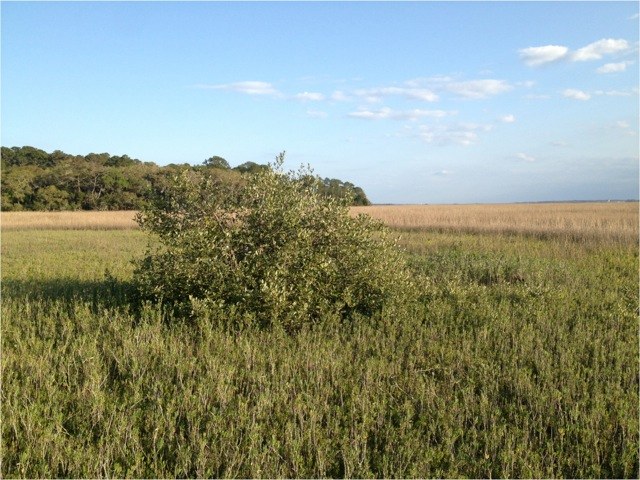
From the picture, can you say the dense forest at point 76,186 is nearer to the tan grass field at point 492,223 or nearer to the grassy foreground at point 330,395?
the tan grass field at point 492,223

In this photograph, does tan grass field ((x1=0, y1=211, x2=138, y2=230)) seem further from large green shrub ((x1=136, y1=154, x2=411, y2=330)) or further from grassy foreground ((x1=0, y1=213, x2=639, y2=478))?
grassy foreground ((x1=0, y1=213, x2=639, y2=478))

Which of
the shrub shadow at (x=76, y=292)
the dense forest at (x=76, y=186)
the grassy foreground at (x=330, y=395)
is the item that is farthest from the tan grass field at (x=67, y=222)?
the grassy foreground at (x=330, y=395)

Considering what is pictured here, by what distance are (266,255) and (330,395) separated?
3.42m

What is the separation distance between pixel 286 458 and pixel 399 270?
17.7ft

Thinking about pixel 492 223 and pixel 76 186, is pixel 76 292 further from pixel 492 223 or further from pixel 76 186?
pixel 76 186

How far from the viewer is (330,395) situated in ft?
17.5

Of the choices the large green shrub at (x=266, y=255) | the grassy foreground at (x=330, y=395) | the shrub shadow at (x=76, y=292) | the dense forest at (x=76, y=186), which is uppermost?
the dense forest at (x=76, y=186)

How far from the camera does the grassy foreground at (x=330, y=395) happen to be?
4227mm

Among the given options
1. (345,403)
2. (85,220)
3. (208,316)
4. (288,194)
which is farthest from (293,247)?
(85,220)

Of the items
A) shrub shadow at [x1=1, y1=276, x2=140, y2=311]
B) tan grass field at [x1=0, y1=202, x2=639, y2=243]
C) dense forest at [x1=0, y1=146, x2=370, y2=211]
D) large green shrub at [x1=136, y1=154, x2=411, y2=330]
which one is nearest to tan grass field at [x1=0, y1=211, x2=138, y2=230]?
tan grass field at [x1=0, y1=202, x2=639, y2=243]

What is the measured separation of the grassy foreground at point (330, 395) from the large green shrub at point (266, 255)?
512 mm

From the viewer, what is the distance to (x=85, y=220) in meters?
38.5

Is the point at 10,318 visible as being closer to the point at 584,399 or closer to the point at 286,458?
the point at 286,458

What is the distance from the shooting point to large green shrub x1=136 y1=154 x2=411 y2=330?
7914mm
